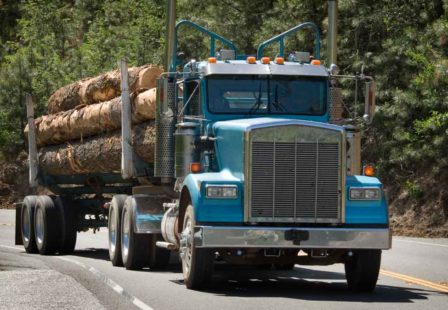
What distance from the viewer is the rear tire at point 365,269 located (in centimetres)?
1358

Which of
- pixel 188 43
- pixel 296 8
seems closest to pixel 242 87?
pixel 296 8

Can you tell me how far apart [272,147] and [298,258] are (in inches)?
55.8

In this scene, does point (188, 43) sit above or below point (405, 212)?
above

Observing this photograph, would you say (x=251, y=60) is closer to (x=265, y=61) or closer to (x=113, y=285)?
(x=265, y=61)

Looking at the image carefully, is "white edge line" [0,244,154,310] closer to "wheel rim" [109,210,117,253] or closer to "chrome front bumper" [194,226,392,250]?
"wheel rim" [109,210,117,253]

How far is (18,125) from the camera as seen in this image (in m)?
51.0

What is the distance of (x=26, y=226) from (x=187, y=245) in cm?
1012

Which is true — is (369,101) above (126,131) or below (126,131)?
above

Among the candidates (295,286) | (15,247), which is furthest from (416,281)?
(15,247)

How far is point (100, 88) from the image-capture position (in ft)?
65.2

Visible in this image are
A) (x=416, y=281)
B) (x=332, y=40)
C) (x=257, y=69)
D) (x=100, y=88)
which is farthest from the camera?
(x=100, y=88)

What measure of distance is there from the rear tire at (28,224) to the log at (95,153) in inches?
28.2

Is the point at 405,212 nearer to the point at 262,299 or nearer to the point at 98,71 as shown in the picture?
the point at 262,299

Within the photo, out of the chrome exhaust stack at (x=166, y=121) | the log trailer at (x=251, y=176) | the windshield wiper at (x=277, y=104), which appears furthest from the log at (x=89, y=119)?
the windshield wiper at (x=277, y=104)
